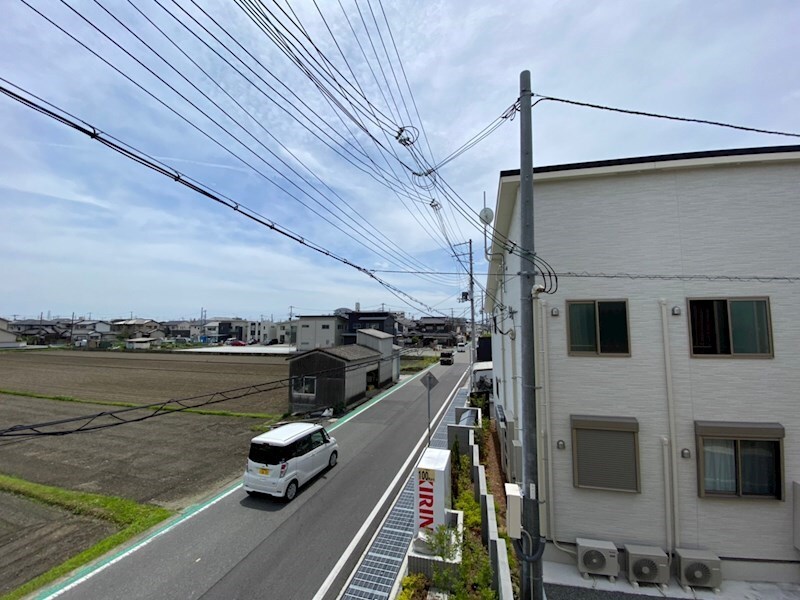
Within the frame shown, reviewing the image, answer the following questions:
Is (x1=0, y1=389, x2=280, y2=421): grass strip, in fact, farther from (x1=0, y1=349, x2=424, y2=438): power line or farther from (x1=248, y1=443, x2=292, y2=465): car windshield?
(x1=248, y1=443, x2=292, y2=465): car windshield

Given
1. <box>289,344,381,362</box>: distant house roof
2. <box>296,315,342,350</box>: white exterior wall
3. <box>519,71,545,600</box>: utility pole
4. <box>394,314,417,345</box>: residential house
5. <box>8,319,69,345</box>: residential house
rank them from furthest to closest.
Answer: <box>8,319,69,345</box>: residential house < <box>394,314,417,345</box>: residential house < <box>296,315,342,350</box>: white exterior wall < <box>289,344,381,362</box>: distant house roof < <box>519,71,545,600</box>: utility pole

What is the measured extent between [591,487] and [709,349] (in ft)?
12.5

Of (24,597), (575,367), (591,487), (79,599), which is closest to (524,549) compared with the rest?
(591,487)

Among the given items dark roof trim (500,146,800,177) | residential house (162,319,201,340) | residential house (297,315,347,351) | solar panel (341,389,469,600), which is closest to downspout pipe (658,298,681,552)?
dark roof trim (500,146,800,177)

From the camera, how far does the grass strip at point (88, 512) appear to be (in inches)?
263

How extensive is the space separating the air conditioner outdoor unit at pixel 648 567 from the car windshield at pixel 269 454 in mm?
8198

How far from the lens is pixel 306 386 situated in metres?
20.0

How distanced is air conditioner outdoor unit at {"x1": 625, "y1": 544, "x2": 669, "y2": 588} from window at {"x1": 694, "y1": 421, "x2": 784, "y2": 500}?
5.04 ft

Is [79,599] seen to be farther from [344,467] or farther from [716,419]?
[716,419]

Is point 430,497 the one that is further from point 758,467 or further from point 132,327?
point 132,327

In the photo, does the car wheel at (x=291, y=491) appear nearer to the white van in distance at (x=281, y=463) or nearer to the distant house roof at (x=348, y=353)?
the white van in distance at (x=281, y=463)

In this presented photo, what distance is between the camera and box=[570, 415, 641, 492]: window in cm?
716

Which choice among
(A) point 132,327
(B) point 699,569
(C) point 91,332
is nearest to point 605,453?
(B) point 699,569

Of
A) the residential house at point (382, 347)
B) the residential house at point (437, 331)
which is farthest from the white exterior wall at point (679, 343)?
the residential house at point (437, 331)
